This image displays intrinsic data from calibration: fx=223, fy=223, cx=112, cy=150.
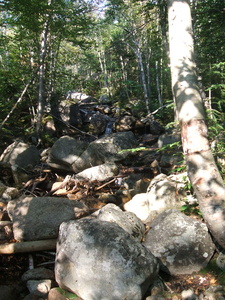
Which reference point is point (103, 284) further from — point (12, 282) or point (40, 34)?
point (40, 34)

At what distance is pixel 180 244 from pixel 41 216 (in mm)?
2568

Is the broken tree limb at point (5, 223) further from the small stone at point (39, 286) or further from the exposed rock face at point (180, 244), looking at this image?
the exposed rock face at point (180, 244)

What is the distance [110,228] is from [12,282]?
174 cm

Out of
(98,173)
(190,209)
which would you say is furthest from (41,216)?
(98,173)

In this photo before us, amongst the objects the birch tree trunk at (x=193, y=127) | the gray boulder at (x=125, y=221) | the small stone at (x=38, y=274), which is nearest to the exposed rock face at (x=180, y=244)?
the gray boulder at (x=125, y=221)

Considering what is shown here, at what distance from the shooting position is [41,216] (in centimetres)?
429

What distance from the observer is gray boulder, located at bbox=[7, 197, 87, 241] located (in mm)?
4078

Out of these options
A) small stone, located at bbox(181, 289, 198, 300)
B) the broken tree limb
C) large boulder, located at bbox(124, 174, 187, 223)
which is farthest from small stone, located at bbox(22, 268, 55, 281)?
large boulder, located at bbox(124, 174, 187, 223)

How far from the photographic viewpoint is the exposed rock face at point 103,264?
2533 millimetres

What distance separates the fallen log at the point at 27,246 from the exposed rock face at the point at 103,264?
101 cm

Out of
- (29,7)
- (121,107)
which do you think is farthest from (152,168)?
(121,107)

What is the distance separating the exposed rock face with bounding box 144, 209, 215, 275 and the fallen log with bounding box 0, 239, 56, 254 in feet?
5.44

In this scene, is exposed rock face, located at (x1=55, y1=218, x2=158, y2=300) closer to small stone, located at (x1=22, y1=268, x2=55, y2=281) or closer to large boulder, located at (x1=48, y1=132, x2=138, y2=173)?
small stone, located at (x1=22, y1=268, x2=55, y2=281)

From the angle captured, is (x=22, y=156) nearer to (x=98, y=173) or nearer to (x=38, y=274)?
(x=98, y=173)
